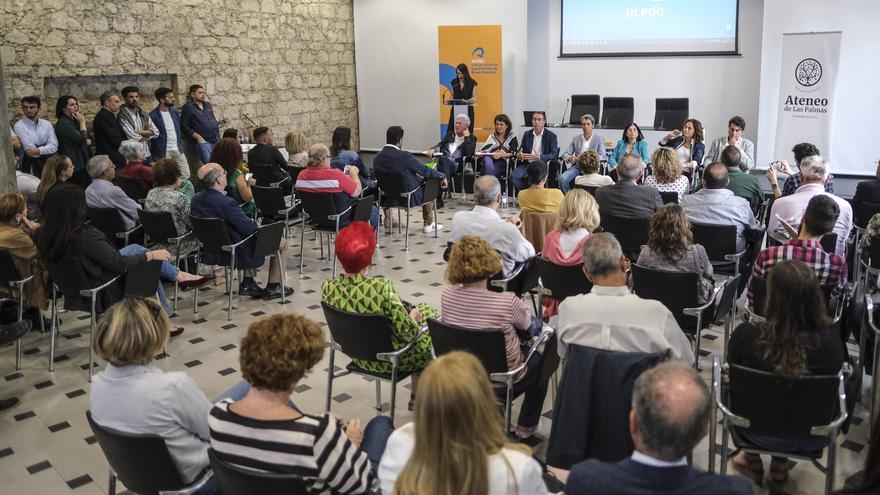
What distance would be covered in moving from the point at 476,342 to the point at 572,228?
1.53 m

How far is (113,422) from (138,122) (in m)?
7.75

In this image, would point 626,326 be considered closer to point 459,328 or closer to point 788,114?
point 459,328

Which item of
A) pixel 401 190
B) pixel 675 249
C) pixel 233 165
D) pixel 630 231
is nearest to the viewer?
pixel 675 249

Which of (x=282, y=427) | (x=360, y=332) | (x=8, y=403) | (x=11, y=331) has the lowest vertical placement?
(x=8, y=403)

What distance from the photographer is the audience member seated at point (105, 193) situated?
6.40 meters

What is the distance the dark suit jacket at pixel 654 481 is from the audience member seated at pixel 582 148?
765 centimetres

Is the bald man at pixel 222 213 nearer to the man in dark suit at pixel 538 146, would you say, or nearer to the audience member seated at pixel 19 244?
the audience member seated at pixel 19 244

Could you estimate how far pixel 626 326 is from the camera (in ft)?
10.2

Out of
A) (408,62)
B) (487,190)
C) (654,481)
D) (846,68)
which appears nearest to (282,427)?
(654,481)

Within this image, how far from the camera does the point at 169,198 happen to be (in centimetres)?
635

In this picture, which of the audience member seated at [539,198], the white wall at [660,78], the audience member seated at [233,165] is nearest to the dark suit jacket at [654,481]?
the audience member seated at [539,198]

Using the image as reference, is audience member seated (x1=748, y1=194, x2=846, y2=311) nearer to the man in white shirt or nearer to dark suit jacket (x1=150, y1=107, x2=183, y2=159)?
the man in white shirt

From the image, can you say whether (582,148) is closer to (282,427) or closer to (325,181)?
(325,181)

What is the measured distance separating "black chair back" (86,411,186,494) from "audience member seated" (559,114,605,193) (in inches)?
289
